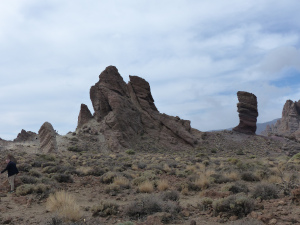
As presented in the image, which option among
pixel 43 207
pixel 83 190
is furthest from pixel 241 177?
pixel 43 207

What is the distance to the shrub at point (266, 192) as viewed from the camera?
8.89 metres

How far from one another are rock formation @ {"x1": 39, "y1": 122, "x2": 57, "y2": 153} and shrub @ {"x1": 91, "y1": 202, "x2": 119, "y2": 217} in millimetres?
26155

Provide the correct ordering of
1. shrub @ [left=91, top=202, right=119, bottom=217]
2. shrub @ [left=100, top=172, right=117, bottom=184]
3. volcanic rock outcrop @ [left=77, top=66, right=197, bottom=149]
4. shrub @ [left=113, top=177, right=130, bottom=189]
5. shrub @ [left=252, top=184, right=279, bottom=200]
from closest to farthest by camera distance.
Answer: shrub @ [left=91, top=202, right=119, bottom=217] < shrub @ [left=252, top=184, right=279, bottom=200] < shrub @ [left=113, top=177, right=130, bottom=189] < shrub @ [left=100, top=172, right=117, bottom=184] < volcanic rock outcrop @ [left=77, top=66, right=197, bottom=149]

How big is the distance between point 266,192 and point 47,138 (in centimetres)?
3148

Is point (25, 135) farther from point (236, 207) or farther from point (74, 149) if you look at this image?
point (236, 207)

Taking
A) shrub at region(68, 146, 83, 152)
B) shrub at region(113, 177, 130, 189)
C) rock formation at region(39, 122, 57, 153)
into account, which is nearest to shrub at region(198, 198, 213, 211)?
shrub at region(113, 177, 130, 189)

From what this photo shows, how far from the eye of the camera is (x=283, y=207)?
24.1ft

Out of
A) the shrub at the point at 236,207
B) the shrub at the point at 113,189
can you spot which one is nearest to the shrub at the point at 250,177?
the shrub at the point at 236,207

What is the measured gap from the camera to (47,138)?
3475 cm

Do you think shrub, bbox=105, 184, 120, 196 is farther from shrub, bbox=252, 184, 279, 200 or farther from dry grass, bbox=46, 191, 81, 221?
shrub, bbox=252, 184, 279, 200

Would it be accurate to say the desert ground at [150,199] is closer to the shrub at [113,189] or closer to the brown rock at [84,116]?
the shrub at [113,189]

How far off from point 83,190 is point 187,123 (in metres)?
40.8

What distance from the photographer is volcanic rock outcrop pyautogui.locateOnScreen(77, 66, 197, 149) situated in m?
42.2

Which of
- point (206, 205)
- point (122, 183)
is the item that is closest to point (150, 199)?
point (206, 205)
